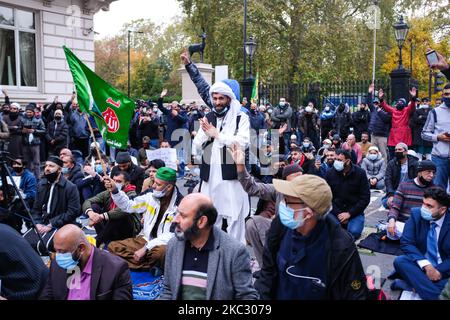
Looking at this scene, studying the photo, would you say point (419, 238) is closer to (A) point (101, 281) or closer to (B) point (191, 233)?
(B) point (191, 233)

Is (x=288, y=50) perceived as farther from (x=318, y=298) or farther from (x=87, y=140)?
(x=318, y=298)

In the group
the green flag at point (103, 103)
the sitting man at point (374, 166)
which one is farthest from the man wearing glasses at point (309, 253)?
the sitting man at point (374, 166)

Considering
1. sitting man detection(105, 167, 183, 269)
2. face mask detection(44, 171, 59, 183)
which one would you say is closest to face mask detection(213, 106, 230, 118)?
sitting man detection(105, 167, 183, 269)

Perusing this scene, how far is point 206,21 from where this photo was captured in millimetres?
34438

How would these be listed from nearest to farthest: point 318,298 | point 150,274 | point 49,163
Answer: point 318,298 < point 150,274 < point 49,163

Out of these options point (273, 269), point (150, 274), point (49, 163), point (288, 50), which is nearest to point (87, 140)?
point (49, 163)

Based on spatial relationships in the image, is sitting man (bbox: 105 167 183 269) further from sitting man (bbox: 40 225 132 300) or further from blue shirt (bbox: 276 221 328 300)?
blue shirt (bbox: 276 221 328 300)

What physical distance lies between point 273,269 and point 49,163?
164 inches

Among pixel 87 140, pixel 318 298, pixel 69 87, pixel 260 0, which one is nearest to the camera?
pixel 318 298

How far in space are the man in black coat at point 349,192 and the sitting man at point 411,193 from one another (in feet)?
2.18

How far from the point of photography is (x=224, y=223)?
5.93 meters

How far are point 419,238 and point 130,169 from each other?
4.37 m

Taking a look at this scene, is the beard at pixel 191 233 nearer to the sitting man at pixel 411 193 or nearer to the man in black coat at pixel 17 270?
the man in black coat at pixel 17 270
